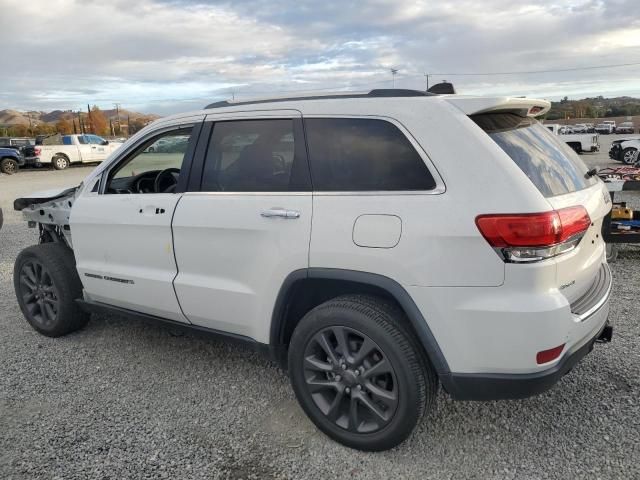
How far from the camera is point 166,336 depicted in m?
4.43

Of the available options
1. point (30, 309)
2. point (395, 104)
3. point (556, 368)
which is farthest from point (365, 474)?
point (30, 309)

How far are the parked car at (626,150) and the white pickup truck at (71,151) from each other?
2095 cm

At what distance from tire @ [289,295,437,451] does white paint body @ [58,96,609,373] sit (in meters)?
0.20

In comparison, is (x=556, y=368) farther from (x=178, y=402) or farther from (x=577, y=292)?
(x=178, y=402)

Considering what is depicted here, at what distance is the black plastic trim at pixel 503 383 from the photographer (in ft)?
7.77

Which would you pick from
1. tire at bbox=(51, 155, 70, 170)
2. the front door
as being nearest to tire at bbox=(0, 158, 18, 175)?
tire at bbox=(51, 155, 70, 170)

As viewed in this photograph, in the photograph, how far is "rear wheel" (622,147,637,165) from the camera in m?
17.7

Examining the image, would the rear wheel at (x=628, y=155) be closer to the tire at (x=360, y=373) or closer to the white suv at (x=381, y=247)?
the white suv at (x=381, y=247)

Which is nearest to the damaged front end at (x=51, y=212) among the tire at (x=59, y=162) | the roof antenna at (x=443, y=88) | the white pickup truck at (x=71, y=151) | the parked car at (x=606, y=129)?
the roof antenna at (x=443, y=88)

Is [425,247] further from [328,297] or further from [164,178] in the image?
[164,178]

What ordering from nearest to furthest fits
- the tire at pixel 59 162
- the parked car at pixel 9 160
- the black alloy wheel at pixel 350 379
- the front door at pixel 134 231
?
the black alloy wheel at pixel 350 379
the front door at pixel 134 231
the parked car at pixel 9 160
the tire at pixel 59 162

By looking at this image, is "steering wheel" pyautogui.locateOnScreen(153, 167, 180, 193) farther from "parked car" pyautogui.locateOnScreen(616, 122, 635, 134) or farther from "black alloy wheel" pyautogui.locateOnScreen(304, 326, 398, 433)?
"parked car" pyautogui.locateOnScreen(616, 122, 635, 134)

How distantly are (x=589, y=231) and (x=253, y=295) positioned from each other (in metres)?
1.80

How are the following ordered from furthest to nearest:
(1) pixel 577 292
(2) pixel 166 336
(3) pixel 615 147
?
(3) pixel 615 147
(2) pixel 166 336
(1) pixel 577 292
